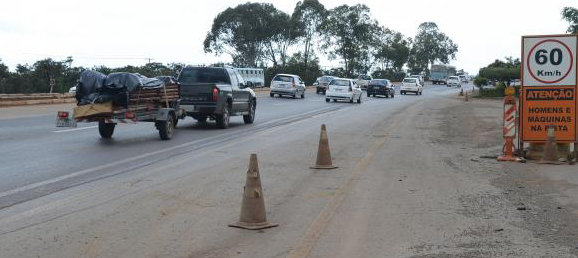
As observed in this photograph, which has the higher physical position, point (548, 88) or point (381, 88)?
point (548, 88)

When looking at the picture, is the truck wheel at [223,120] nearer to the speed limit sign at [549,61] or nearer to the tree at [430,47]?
the speed limit sign at [549,61]

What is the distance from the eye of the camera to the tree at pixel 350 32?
110000 millimetres

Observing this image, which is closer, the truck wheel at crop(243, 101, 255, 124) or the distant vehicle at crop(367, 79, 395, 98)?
the truck wheel at crop(243, 101, 255, 124)

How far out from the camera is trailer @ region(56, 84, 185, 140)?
16.8m

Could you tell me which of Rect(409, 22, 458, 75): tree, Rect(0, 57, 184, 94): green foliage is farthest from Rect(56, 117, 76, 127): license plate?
Rect(409, 22, 458, 75): tree

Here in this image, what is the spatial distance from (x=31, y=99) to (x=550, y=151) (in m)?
25.9

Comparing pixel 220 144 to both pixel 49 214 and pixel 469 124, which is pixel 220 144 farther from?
pixel 469 124

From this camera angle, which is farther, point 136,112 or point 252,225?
point 136,112

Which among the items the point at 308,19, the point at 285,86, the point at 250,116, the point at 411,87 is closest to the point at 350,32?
the point at 308,19

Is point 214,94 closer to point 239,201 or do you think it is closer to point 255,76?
point 239,201

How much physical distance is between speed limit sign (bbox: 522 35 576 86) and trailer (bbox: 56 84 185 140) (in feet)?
28.3

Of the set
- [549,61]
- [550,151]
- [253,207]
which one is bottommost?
[550,151]

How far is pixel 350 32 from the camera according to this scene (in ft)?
371

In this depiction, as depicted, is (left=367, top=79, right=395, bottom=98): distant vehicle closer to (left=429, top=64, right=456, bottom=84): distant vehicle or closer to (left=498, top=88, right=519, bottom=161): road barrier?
(left=498, top=88, right=519, bottom=161): road barrier
